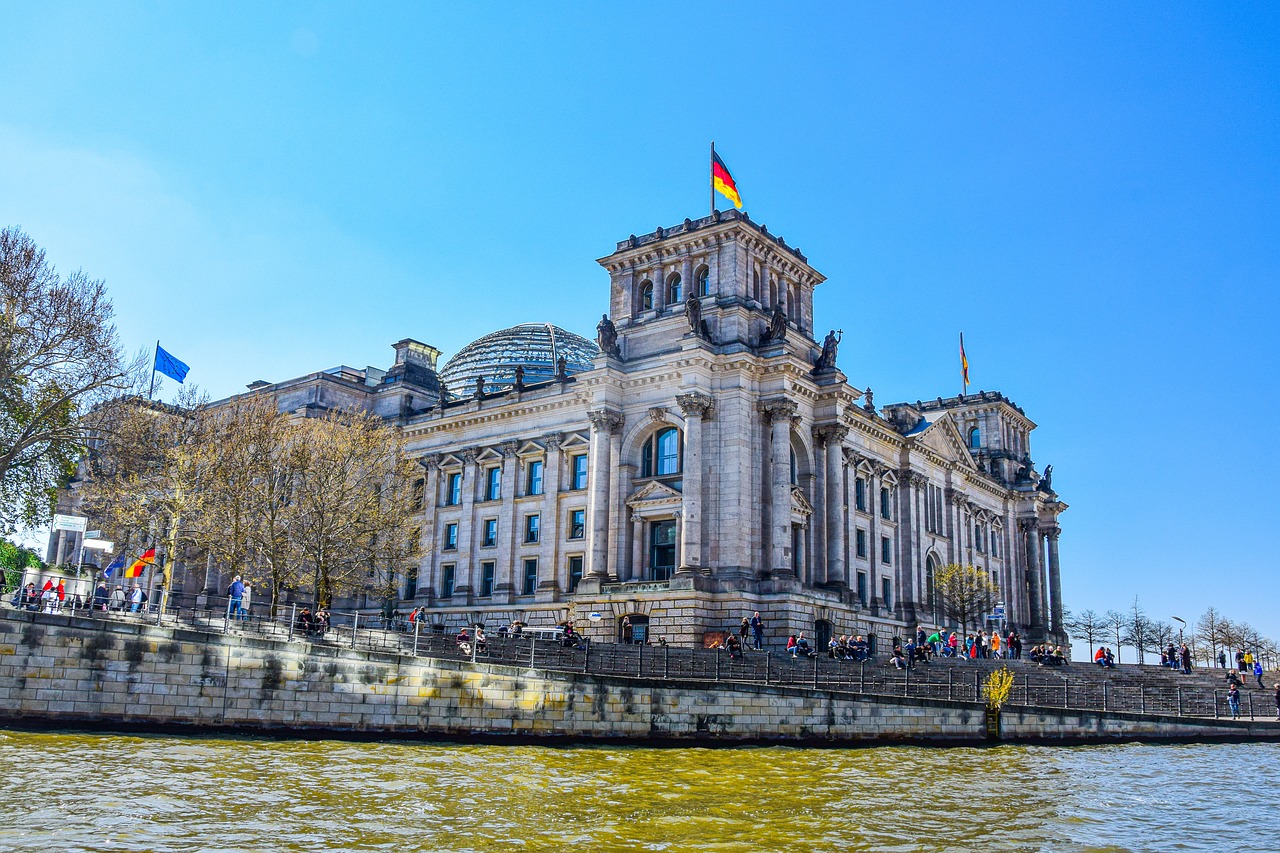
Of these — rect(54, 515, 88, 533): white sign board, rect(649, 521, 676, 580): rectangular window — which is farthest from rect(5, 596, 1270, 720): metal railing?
rect(649, 521, 676, 580): rectangular window

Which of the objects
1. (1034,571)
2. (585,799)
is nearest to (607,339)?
(585,799)

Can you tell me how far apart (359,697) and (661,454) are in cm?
2866

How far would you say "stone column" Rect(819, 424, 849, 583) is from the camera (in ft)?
189

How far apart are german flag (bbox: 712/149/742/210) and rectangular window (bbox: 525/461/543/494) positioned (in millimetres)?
19796

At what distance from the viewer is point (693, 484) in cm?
5250

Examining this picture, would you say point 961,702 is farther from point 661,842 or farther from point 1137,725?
point 661,842

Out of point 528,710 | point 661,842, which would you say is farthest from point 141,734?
point 661,842

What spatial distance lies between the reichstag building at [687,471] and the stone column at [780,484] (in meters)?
0.11

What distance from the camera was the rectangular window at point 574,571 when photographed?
6028cm

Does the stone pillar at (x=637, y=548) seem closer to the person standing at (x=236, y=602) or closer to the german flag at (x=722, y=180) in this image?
the german flag at (x=722, y=180)

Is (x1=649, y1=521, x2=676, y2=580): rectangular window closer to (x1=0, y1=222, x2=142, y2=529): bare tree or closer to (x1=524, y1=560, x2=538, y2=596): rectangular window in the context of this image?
(x1=524, y1=560, x2=538, y2=596): rectangular window

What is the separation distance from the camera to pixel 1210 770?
2939cm

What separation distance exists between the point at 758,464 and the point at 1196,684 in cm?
2427

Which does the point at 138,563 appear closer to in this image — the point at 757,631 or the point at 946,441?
the point at 757,631
